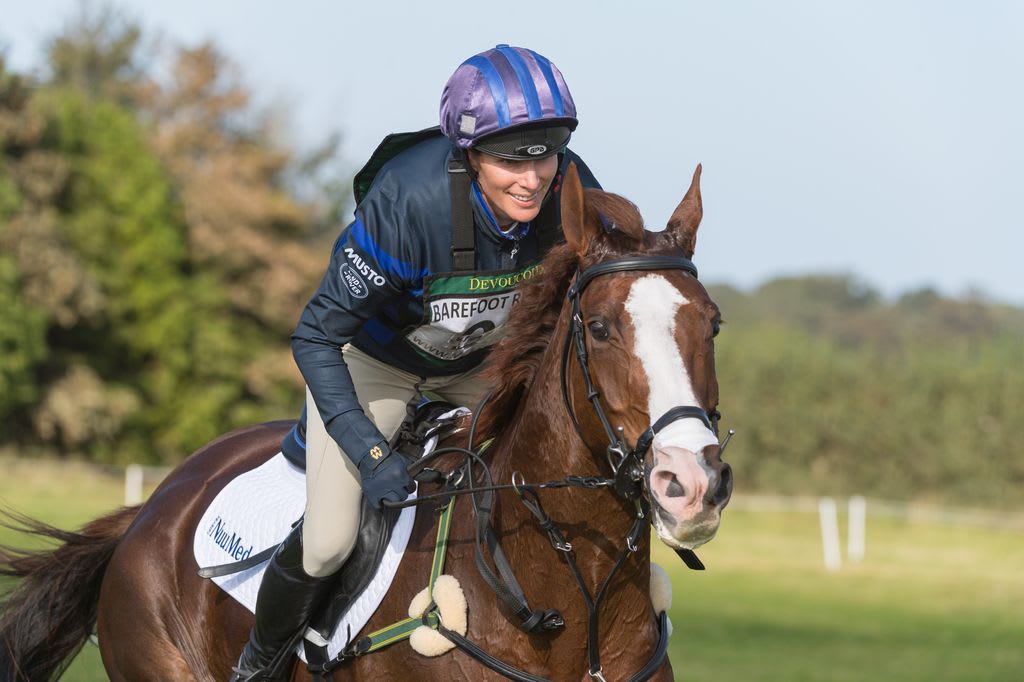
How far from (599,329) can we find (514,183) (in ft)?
2.42

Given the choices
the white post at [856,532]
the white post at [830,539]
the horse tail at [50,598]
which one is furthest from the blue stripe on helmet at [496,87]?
the white post at [856,532]

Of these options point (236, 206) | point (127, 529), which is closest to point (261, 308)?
point (236, 206)

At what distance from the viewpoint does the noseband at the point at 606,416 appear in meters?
3.26

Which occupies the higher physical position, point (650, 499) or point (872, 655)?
point (650, 499)

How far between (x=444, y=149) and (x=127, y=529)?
2.62 meters

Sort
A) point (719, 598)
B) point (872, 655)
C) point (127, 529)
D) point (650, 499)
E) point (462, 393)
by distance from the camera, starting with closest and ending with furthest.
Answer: point (650, 499), point (462, 393), point (127, 529), point (872, 655), point (719, 598)

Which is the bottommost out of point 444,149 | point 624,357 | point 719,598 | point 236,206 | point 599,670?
point 719,598

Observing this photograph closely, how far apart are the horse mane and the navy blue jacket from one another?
202 mm

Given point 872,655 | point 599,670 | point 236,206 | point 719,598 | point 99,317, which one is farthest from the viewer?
point 236,206

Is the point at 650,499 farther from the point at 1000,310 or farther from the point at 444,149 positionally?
the point at 1000,310

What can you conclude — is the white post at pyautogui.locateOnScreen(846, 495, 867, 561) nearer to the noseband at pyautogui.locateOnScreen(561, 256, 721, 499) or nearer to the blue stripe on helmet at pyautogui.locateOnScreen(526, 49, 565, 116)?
the blue stripe on helmet at pyautogui.locateOnScreen(526, 49, 565, 116)

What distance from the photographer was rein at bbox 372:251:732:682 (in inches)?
135

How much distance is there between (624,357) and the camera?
11.2 ft

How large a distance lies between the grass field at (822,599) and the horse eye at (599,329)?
13.9 ft
